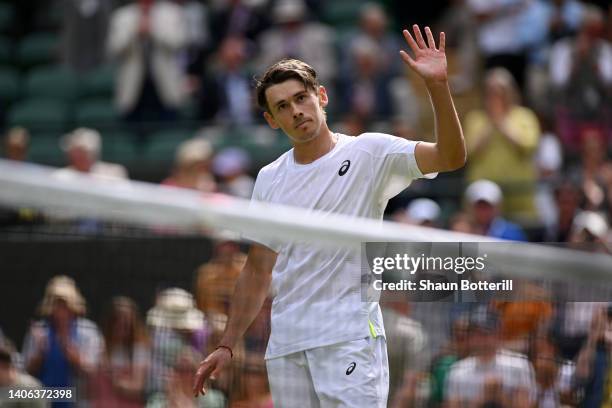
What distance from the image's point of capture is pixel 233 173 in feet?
38.4

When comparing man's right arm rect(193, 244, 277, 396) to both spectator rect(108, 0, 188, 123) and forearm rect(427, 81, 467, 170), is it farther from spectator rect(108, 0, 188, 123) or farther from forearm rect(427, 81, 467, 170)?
spectator rect(108, 0, 188, 123)

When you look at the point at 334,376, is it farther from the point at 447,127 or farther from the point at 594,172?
the point at 594,172

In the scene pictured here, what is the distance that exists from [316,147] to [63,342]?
58.5 inches

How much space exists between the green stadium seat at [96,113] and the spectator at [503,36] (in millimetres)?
4108

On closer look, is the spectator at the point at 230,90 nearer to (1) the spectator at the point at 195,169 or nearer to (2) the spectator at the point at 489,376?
(1) the spectator at the point at 195,169

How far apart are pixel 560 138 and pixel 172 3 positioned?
4.71 m

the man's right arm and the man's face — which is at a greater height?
the man's face

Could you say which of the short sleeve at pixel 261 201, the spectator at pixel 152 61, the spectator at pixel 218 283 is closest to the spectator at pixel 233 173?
the spectator at pixel 152 61

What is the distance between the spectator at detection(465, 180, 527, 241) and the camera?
10008 mm

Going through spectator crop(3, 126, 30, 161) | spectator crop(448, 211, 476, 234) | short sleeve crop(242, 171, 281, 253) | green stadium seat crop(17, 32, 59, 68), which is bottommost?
short sleeve crop(242, 171, 281, 253)

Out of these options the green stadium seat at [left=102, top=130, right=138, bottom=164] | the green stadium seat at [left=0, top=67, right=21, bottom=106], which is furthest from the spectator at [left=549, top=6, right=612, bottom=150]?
the green stadium seat at [left=0, top=67, right=21, bottom=106]

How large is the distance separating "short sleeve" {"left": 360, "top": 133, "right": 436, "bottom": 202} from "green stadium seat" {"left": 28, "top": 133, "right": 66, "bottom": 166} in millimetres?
8530

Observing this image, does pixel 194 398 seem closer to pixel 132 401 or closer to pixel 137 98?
pixel 132 401

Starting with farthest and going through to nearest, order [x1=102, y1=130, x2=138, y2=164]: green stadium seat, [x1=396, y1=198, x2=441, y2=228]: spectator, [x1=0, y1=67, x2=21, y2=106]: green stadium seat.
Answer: [x1=0, y1=67, x2=21, y2=106]: green stadium seat, [x1=102, y1=130, x2=138, y2=164]: green stadium seat, [x1=396, y1=198, x2=441, y2=228]: spectator
